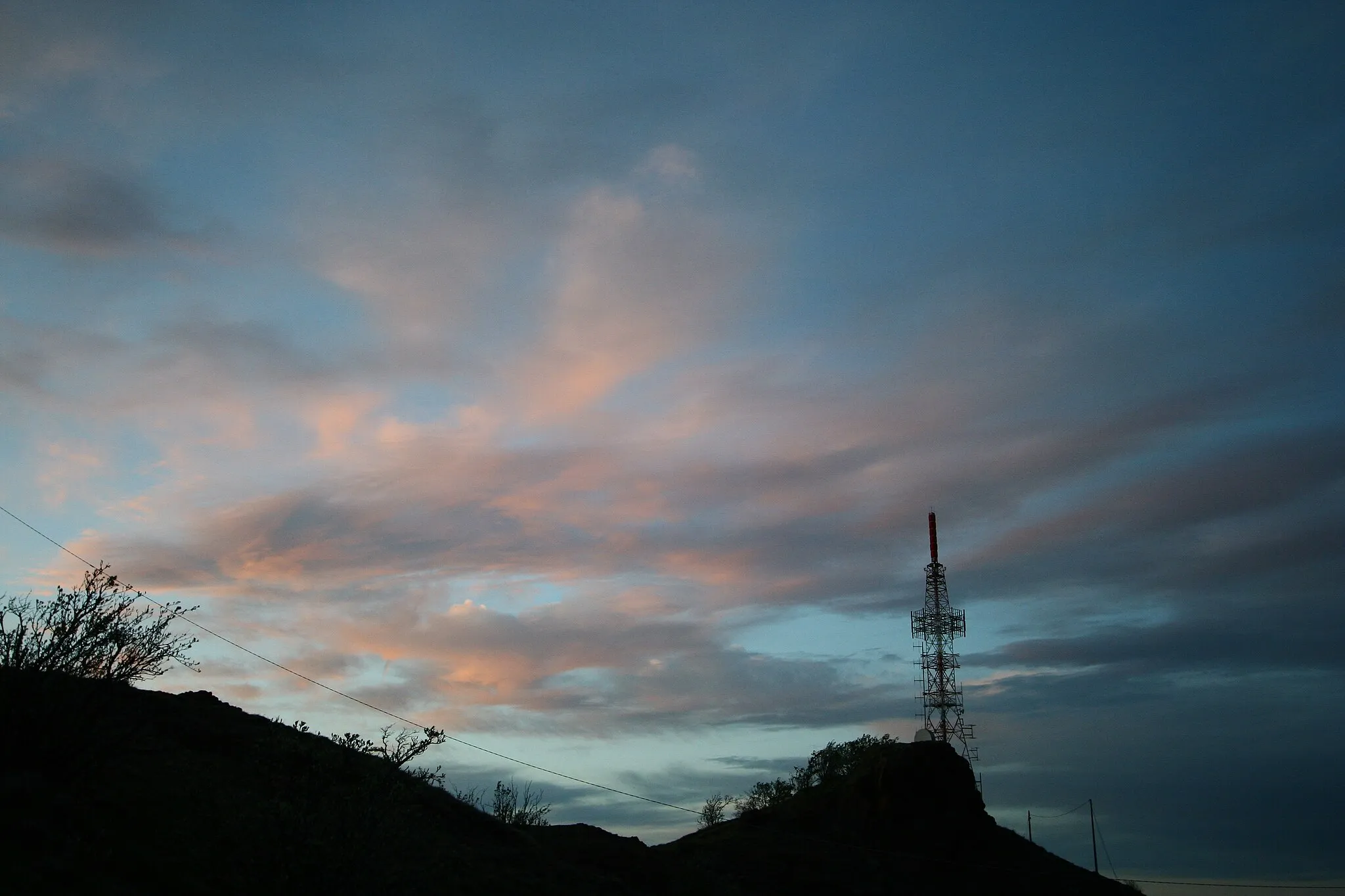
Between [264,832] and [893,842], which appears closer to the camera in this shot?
[264,832]

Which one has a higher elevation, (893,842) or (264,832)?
(893,842)

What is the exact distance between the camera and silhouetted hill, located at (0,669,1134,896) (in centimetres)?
2353

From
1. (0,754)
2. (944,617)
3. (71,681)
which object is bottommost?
(0,754)

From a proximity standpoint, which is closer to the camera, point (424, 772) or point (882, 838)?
point (424, 772)

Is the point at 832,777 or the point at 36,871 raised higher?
the point at 832,777

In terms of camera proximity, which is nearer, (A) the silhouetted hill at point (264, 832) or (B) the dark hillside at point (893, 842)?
(A) the silhouetted hill at point (264, 832)

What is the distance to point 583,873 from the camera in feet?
159

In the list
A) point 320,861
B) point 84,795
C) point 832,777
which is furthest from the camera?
point 832,777

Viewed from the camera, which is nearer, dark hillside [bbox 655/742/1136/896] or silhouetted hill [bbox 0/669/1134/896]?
silhouetted hill [bbox 0/669/1134/896]

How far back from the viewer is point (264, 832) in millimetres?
23125

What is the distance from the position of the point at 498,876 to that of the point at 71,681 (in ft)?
72.4

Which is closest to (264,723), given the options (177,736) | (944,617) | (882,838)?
(177,736)

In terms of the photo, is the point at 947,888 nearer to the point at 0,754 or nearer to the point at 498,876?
the point at 498,876

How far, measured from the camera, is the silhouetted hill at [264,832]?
2353 centimetres
